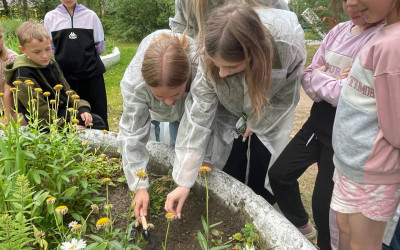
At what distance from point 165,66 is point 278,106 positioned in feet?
2.26

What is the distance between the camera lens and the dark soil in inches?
62.6

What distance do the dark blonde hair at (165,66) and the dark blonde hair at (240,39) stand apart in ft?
0.46

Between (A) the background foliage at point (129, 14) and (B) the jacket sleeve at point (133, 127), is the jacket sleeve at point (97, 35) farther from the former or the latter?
(A) the background foliage at point (129, 14)

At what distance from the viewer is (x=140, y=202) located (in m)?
1.64

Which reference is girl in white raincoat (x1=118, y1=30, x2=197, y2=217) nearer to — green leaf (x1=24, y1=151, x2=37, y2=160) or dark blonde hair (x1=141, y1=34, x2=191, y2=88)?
dark blonde hair (x1=141, y1=34, x2=191, y2=88)

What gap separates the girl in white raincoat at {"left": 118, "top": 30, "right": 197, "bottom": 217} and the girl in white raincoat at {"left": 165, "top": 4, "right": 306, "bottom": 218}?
0.11 meters

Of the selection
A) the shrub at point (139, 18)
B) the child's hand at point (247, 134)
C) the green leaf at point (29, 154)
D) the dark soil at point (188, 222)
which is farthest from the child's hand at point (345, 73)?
the shrub at point (139, 18)

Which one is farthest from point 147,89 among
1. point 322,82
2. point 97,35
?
point 97,35

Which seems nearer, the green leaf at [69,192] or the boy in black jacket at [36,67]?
the green leaf at [69,192]

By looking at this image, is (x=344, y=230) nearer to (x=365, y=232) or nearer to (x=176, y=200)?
(x=365, y=232)

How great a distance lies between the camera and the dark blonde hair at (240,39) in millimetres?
1429

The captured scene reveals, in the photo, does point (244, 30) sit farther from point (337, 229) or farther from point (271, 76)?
point (337, 229)

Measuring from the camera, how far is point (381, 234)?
4.94 feet

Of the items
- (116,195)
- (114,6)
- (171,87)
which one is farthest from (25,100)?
(114,6)
